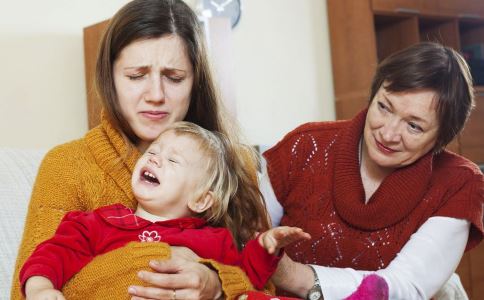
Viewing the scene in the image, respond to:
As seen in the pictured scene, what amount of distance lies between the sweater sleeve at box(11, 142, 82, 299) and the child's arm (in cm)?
20

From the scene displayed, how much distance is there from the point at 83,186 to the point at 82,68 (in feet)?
5.85

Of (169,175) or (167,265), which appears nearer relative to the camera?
(167,265)

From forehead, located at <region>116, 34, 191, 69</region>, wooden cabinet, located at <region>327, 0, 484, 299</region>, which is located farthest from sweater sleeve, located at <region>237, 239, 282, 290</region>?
wooden cabinet, located at <region>327, 0, 484, 299</region>

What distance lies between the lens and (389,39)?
3.96 metres

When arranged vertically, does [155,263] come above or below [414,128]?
below

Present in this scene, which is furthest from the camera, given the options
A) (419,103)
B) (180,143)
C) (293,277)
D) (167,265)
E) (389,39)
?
(389,39)

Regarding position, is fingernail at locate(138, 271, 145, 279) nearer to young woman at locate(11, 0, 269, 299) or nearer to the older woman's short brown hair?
young woman at locate(11, 0, 269, 299)

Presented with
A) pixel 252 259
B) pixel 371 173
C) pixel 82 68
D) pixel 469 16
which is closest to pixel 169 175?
pixel 252 259

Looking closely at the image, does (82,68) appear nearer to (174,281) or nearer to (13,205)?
(13,205)

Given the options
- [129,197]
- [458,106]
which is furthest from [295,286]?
[458,106]

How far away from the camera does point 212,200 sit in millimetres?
1429

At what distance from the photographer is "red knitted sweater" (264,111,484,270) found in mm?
1654

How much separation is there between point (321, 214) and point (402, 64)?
1.52ft

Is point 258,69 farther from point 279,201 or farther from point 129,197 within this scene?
point 129,197
